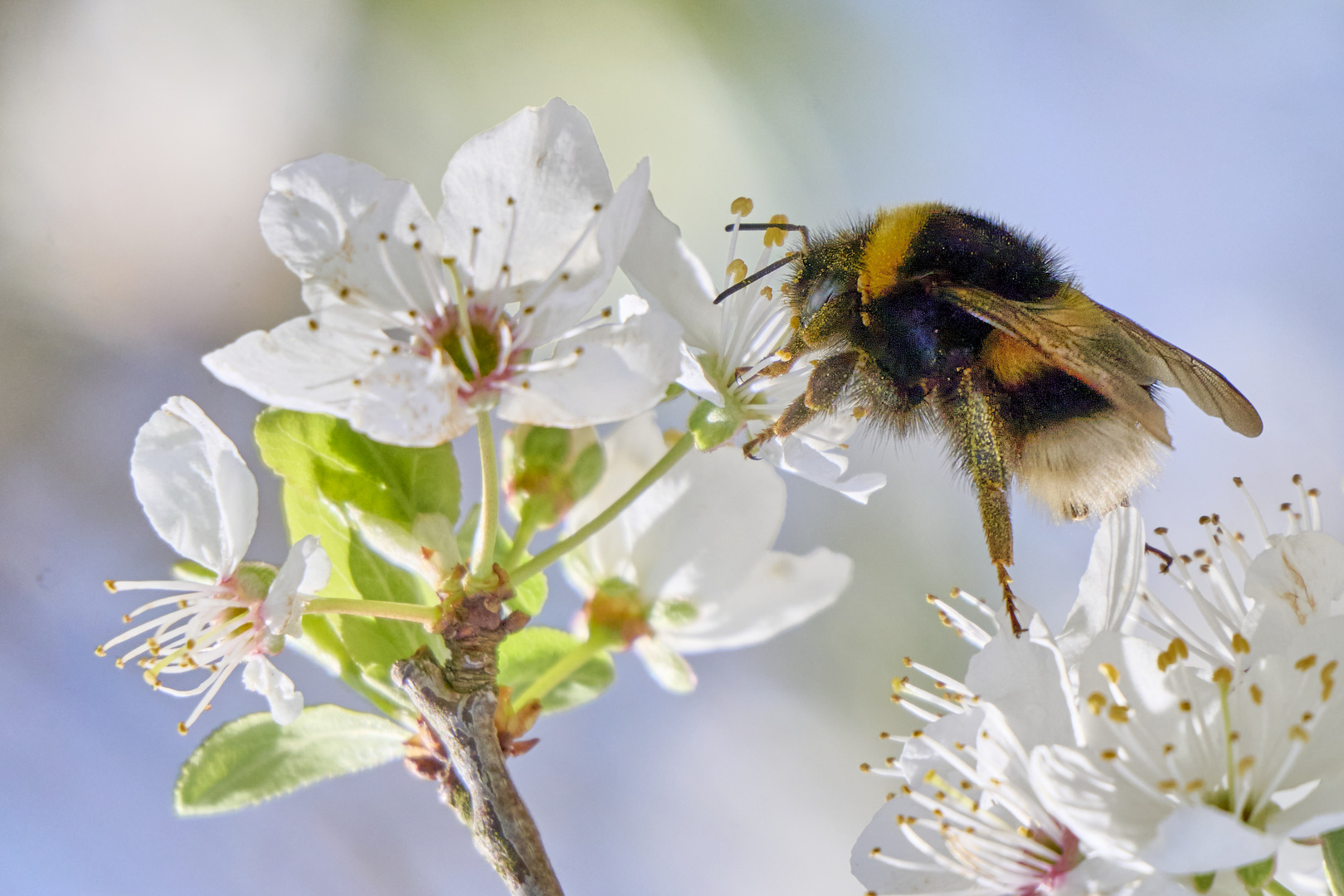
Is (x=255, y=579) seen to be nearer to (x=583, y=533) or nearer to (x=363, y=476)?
(x=363, y=476)

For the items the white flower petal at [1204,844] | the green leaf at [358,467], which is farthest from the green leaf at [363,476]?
the white flower petal at [1204,844]

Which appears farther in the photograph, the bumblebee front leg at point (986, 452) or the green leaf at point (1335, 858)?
the bumblebee front leg at point (986, 452)

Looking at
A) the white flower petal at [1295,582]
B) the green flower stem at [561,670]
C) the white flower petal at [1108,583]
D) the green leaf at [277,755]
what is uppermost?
the green leaf at [277,755]

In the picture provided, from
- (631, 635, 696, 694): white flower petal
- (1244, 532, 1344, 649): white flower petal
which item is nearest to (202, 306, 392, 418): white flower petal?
(631, 635, 696, 694): white flower petal

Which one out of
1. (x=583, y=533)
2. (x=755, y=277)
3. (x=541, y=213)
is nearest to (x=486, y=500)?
(x=583, y=533)

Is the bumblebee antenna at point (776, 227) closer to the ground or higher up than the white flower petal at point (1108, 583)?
higher up

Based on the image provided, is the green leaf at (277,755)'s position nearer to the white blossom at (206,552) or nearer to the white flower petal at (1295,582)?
the white blossom at (206,552)

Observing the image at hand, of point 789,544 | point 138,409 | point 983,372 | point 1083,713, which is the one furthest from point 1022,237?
point 138,409

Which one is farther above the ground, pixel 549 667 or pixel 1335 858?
pixel 549 667
